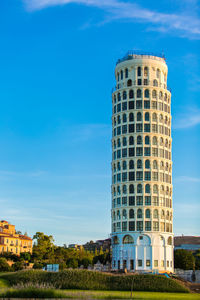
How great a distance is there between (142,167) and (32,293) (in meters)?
67.9

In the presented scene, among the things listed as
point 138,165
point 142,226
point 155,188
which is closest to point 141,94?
point 138,165

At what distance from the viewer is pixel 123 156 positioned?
120750mm

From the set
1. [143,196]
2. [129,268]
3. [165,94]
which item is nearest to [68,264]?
[129,268]

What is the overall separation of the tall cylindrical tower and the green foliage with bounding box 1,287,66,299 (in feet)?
194

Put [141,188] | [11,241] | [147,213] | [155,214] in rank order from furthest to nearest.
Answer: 1. [11,241]
2. [141,188]
3. [155,214]
4. [147,213]

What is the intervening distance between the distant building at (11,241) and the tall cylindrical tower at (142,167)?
114 ft

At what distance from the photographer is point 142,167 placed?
118m

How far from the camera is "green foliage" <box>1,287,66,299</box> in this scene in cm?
5288

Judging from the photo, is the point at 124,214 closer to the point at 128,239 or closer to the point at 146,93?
the point at 128,239

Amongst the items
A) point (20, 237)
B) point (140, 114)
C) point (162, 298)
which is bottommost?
point (162, 298)

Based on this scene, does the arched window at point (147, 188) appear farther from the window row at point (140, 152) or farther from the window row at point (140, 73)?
the window row at point (140, 73)

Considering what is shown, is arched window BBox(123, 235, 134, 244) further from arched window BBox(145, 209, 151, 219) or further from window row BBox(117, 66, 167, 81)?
window row BBox(117, 66, 167, 81)

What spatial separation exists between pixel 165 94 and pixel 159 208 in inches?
1198

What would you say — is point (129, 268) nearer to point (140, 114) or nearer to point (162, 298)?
point (140, 114)
